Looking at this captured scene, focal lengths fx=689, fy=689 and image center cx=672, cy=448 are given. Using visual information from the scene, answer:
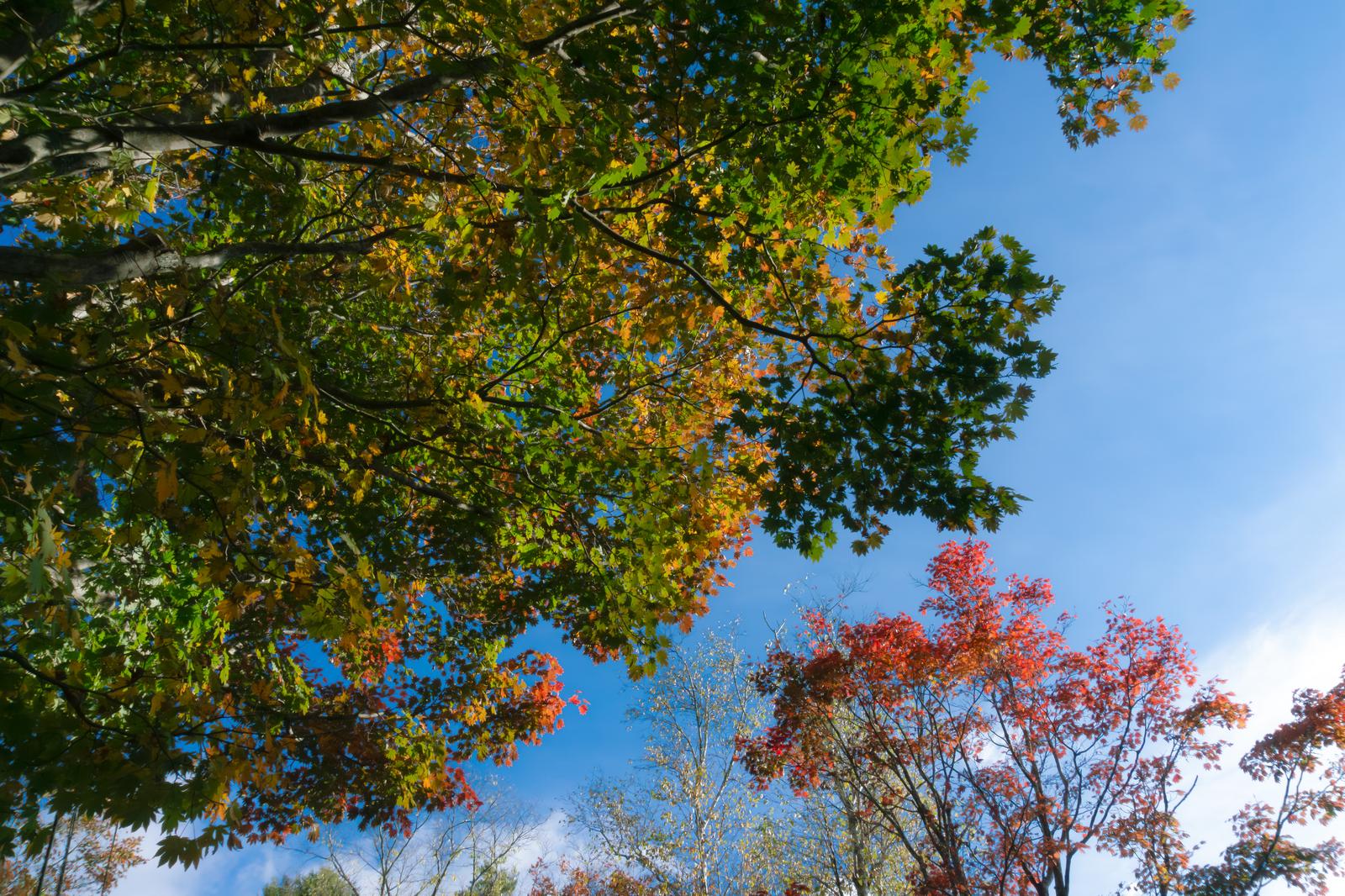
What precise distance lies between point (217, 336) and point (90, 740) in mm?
2080

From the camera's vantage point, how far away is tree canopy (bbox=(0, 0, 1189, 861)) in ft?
9.95

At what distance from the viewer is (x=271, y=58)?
477 centimetres

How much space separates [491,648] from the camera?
9.19m

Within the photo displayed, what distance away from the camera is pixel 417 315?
7.57m

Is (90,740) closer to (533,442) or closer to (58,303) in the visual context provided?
(58,303)

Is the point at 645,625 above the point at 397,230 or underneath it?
underneath

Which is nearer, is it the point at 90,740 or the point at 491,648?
the point at 90,740

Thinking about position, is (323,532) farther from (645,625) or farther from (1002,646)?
(1002,646)

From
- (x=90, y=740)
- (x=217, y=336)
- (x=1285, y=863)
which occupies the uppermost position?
(x=217, y=336)

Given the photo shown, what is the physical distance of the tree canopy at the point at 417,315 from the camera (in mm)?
3031

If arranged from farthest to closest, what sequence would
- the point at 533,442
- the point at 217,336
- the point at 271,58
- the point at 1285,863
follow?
the point at 1285,863 → the point at 533,442 → the point at 271,58 → the point at 217,336

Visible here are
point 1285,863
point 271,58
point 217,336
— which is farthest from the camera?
point 1285,863

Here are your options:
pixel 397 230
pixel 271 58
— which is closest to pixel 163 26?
pixel 271 58

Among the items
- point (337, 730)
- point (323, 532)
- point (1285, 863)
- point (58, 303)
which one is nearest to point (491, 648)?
point (337, 730)
